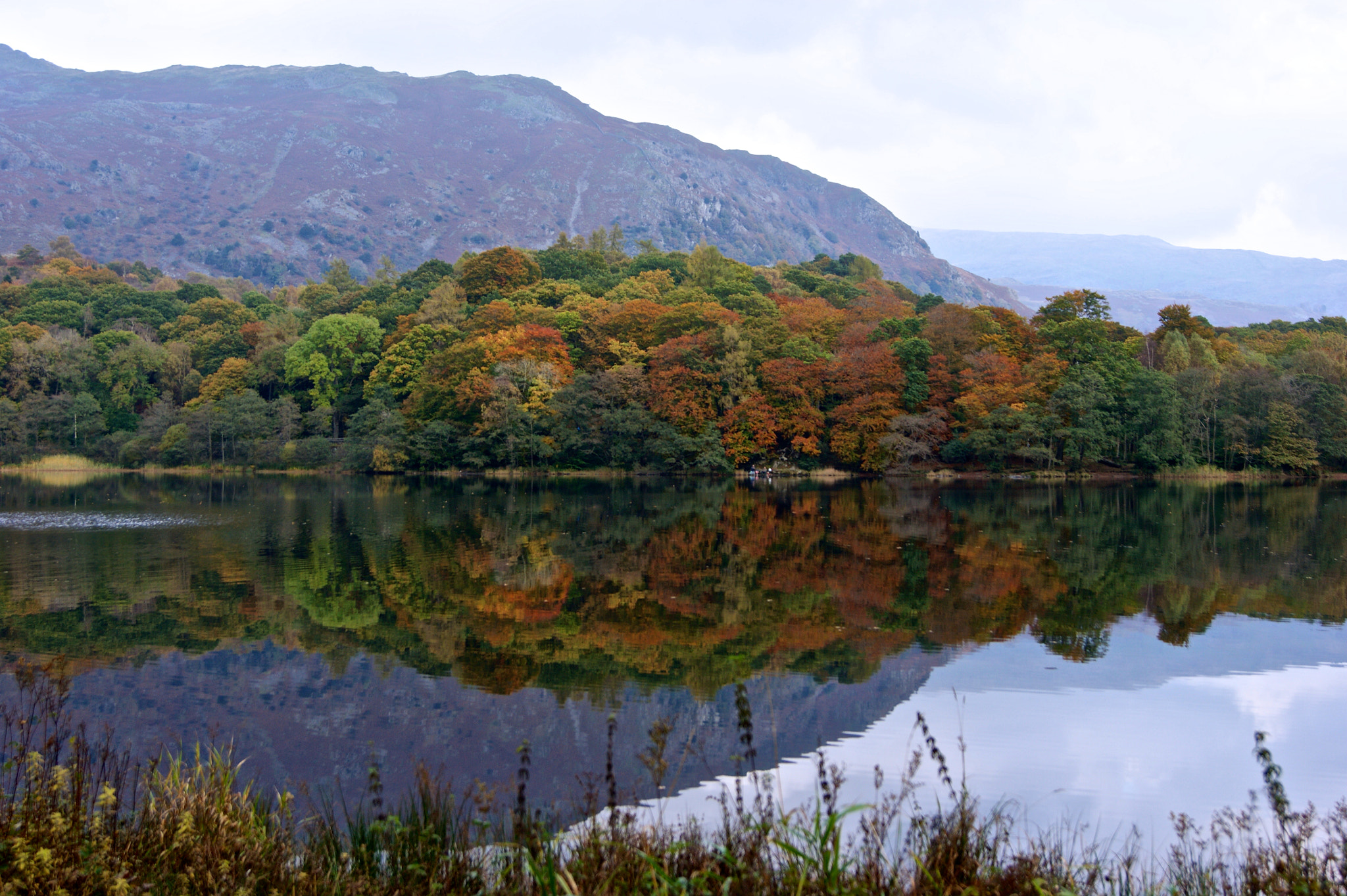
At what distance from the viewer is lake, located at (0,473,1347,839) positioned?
6738mm

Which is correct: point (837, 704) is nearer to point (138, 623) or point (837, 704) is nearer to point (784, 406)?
point (138, 623)

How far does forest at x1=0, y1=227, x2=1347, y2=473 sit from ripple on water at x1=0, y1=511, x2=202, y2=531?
2433cm

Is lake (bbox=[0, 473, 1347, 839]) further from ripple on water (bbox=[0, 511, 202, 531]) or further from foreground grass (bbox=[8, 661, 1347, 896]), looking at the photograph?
ripple on water (bbox=[0, 511, 202, 531])

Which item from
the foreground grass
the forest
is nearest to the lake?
the foreground grass

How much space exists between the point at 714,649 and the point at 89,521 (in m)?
22.2

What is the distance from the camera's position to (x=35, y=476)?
167ft

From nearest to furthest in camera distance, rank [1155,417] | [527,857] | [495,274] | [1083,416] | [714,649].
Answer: [527,857] → [714,649] → [1083,416] → [1155,417] → [495,274]

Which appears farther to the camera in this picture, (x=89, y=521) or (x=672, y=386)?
(x=672, y=386)

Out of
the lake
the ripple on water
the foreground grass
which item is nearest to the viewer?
the foreground grass

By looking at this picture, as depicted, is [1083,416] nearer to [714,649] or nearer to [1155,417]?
[1155,417]

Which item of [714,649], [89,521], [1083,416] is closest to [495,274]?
[1083,416]

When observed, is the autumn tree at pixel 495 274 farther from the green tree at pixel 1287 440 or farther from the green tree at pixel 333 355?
the green tree at pixel 1287 440

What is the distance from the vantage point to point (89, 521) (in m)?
24.5

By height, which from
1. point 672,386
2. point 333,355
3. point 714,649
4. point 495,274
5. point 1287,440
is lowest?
point 1287,440
